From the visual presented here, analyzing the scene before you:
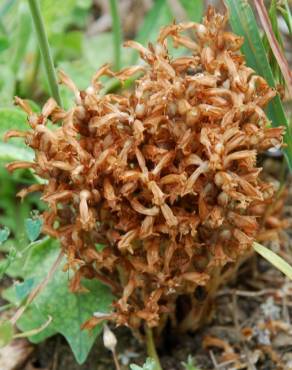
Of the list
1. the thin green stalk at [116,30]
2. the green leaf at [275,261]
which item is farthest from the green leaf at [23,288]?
the thin green stalk at [116,30]

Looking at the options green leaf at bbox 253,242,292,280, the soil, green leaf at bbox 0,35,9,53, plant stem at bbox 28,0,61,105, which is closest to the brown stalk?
green leaf at bbox 253,242,292,280

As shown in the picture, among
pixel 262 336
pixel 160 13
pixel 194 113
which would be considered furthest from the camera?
pixel 160 13

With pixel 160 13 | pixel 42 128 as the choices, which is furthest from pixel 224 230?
pixel 160 13

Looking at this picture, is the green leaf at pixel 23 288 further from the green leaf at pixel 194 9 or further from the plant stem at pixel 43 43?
the green leaf at pixel 194 9

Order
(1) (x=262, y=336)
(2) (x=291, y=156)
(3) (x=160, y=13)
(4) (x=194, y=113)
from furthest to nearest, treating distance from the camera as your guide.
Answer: (3) (x=160, y=13), (1) (x=262, y=336), (2) (x=291, y=156), (4) (x=194, y=113)

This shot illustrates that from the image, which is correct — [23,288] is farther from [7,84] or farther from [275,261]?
[7,84]

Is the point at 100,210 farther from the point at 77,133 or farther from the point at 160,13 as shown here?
the point at 160,13
